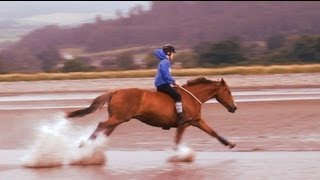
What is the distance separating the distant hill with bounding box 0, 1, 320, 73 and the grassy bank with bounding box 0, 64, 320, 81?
9.76 ft

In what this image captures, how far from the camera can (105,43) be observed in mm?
44469

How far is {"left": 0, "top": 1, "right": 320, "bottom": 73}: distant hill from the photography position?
38.9 meters

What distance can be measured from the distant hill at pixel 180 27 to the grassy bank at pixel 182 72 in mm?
2975

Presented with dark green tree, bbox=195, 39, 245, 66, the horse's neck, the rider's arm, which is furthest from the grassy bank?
the rider's arm

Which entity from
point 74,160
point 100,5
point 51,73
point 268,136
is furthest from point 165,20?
point 74,160

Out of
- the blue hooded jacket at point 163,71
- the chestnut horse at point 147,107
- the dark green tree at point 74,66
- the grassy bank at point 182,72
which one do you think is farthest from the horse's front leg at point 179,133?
the dark green tree at point 74,66

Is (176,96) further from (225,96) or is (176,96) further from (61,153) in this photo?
(61,153)

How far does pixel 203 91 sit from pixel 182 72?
20.9 meters

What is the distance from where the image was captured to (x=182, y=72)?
109 ft

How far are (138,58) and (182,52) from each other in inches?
122

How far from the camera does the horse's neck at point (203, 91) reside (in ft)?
40.1

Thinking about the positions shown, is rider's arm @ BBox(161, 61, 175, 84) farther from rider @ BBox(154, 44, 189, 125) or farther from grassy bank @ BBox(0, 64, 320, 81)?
grassy bank @ BBox(0, 64, 320, 81)

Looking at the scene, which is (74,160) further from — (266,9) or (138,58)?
(138,58)

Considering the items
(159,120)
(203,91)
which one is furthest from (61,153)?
(203,91)
